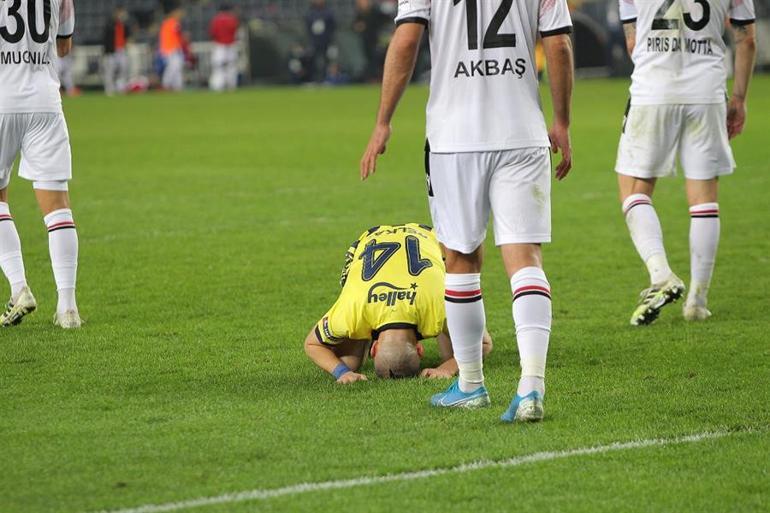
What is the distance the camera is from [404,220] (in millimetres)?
12445

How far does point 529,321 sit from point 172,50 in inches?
1350

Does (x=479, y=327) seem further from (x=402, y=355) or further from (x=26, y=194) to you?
(x=26, y=194)

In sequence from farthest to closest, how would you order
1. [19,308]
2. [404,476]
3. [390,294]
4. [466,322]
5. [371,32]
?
[371,32]
[19,308]
[390,294]
[466,322]
[404,476]

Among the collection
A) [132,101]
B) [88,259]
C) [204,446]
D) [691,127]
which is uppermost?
[691,127]

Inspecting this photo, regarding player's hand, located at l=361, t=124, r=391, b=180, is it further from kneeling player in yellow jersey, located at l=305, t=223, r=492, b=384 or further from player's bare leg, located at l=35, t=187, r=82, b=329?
player's bare leg, located at l=35, t=187, r=82, b=329

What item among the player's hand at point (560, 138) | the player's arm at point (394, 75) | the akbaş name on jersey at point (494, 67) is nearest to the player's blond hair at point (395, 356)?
the player's arm at point (394, 75)

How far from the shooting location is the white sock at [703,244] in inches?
323

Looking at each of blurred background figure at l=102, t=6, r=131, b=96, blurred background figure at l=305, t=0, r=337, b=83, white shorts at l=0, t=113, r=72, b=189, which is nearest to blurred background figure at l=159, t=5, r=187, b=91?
blurred background figure at l=102, t=6, r=131, b=96

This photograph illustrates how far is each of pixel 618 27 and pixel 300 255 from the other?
27168 mm

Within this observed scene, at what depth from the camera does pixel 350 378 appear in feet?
21.1

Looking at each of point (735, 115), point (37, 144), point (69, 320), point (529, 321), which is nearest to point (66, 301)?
point (69, 320)

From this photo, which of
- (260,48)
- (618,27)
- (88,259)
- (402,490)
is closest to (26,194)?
(88,259)

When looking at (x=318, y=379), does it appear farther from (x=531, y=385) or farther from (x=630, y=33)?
(x=630, y=33)

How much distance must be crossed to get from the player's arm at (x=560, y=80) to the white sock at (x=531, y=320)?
52 cm
